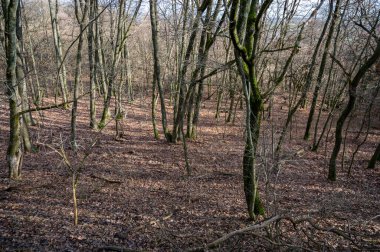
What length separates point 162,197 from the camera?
24.3ft

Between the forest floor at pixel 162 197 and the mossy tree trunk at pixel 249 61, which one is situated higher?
the mossy tree trunk at pixel 249 61

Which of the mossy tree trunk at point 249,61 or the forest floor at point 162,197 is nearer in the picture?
the mossy tree trunk at point 249,61

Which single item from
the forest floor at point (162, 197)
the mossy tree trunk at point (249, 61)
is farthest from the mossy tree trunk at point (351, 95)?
the mossy tree trunk at point (249, 61)

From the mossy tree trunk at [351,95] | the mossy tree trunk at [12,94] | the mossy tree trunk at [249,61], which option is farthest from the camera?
the mossy tree trunk at [351,95]

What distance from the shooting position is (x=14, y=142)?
6609 mm

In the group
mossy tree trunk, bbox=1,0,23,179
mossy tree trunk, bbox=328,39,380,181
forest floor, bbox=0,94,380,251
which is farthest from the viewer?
mossy tree trunk, bbox=328,39,380,181

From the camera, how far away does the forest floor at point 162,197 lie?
5.07 metres

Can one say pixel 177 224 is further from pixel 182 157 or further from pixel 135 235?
pixel 182 157

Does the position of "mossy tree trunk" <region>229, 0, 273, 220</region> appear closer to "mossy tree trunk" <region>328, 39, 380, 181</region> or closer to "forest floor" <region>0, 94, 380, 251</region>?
"forest floor" <region>0, 94, 380, 251</region>

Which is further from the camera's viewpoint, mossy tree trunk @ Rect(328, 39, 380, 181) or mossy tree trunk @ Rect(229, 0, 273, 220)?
mossy tree trunk @ Rect(328, 39, 380, 181)

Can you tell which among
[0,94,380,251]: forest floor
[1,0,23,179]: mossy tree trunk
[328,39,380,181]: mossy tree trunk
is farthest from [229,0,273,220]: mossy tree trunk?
[1,0,23,179]: mossy tree trunk

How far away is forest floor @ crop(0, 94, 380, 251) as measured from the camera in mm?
5070

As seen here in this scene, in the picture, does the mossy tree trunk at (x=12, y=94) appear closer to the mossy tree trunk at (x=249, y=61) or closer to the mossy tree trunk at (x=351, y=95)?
the mossy tree trunk at (x=249, y=61)

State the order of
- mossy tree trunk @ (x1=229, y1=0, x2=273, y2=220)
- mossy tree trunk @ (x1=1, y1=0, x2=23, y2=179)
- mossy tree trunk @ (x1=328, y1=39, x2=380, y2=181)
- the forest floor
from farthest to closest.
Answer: mossy tree trunk @ (x1=328, y1=39, x2=380, y2=181), mossy tree trunk @ (x1=1, y1=0, x2=23, y2=179), the forest floor, mossy tree trunk @ (x1=229, y1=0, x2=273, y2=220)
